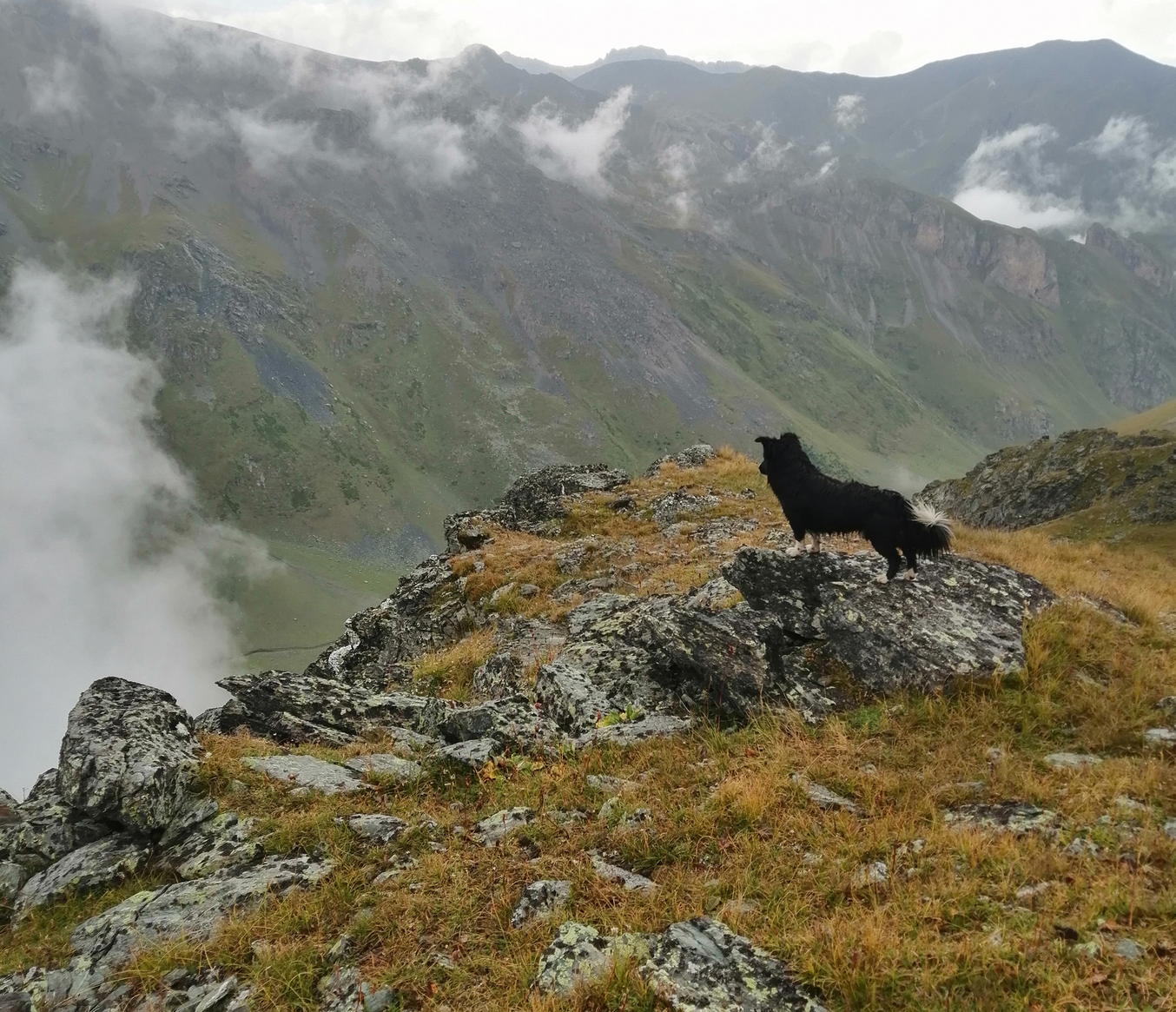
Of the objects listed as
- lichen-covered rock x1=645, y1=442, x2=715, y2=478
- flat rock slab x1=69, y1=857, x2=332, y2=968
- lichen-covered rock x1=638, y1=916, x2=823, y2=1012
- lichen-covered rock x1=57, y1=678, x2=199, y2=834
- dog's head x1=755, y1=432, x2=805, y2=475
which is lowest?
lichen-covered rock x1=638, y1=916, x2=823, y2=1012

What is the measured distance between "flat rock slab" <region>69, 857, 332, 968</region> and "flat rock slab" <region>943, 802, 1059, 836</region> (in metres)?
6.61

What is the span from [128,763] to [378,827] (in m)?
4.21

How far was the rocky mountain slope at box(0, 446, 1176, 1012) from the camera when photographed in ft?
16.7

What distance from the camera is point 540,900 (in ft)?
19.9

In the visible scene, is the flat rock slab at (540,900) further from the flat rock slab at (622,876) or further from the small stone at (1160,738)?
the small stone at (1160,738)

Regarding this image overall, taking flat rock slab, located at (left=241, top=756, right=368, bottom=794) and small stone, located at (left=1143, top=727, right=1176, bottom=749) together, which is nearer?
small stone, located at (left=1143, top=727, right=1176, bottom=749)

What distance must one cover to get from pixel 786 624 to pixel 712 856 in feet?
16.5

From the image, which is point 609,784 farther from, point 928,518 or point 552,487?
point 552,487

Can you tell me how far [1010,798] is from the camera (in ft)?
22.2

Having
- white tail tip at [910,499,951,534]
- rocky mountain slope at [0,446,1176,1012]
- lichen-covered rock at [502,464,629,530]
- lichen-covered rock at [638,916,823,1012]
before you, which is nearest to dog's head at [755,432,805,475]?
rocky mountain slope at [0,446,1176,1012]

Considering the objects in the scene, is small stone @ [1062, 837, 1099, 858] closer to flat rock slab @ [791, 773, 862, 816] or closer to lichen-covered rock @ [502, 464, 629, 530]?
flat rock slab @ [791, 773, 862, 816]

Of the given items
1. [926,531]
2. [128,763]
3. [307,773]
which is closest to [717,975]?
[307,773]

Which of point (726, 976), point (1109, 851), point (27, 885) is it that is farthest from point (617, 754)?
point (27, 885)

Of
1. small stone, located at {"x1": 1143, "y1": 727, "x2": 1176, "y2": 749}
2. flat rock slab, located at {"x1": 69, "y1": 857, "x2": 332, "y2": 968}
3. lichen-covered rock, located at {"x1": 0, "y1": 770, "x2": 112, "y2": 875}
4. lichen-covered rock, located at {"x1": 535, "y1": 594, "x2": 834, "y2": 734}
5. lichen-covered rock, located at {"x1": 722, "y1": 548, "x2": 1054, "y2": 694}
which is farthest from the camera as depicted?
lichen-covered rock, located at {"x1": 535, "y1": 594, "x2": 834, "y2": 734}
